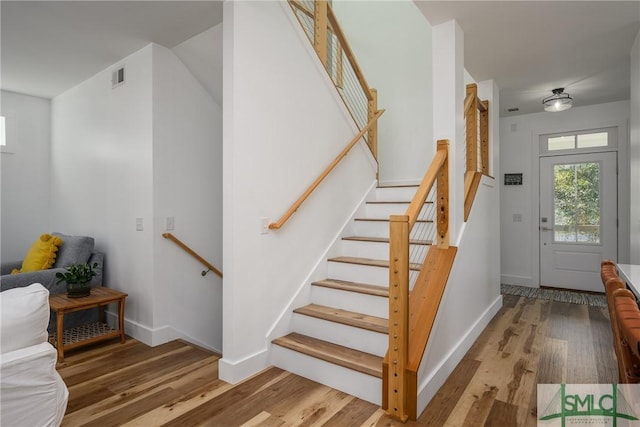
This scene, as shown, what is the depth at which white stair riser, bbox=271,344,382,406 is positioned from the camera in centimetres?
212

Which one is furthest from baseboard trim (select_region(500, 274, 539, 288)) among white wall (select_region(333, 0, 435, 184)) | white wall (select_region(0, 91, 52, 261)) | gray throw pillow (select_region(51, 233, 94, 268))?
white wall (select_region(0, 91, 52, 261))

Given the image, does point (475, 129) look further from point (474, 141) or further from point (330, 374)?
point (330, 374)

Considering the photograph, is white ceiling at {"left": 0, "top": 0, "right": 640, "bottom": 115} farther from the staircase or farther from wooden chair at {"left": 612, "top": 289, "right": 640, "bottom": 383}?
wooden chair at {"left": 612, "top": 289, "right": 640, "bottom": 383}

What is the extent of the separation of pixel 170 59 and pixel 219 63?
17.0 inches

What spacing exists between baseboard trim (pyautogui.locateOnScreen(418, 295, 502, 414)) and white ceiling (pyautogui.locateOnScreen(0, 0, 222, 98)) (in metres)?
2.92

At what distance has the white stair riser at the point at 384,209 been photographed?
354cm

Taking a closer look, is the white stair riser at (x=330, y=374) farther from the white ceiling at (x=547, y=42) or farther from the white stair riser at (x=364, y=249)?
the white ceiling at (x=547, y=42)

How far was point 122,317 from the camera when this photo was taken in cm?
310

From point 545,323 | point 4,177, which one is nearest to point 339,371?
point 545,323

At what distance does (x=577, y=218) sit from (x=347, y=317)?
14.2ft

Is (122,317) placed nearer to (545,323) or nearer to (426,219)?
(426,219)

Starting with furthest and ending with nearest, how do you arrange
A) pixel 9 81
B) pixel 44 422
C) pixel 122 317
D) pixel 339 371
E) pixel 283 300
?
pixel 9 81 < pixel 122 317 < pixel 283 300 < pixel 339 371 < pixel 44 422

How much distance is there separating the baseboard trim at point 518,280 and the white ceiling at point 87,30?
5346mm

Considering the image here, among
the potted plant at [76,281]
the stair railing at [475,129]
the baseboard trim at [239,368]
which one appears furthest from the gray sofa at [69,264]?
the stair railing at [475,129]
